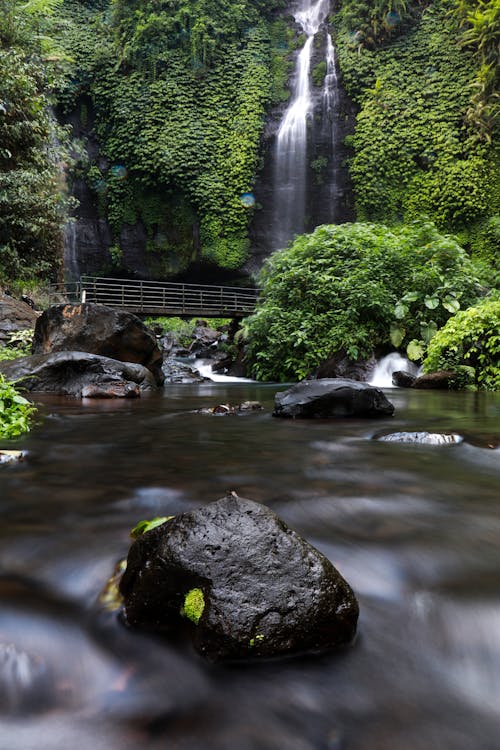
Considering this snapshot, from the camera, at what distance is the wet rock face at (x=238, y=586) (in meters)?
1.32

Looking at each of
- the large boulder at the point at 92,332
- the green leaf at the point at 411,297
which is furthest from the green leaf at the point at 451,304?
the large boulder at the point at 92,332

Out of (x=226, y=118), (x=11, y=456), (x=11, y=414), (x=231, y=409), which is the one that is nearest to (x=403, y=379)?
(x=231, y=409)

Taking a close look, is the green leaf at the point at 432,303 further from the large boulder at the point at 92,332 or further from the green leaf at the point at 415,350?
the large boulder at the point at 92,332

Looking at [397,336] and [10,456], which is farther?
[397,336]

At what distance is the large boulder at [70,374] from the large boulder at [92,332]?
4.69 ft

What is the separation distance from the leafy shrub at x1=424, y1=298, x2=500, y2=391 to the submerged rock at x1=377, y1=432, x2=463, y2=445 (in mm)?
5507

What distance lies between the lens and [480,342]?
9.55m

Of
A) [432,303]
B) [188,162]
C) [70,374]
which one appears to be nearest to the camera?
[70,374]

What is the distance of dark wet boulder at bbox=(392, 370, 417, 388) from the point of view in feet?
33.7

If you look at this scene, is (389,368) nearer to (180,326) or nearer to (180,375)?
(180,375)

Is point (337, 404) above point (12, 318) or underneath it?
underneath

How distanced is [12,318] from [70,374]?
7262 millimetres

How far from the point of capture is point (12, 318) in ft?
47.9

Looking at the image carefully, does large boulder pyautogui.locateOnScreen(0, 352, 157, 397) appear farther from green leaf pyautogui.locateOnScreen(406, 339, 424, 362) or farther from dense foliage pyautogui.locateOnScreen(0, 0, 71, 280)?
green leaf pyautogui.locateOnScreen(406, 339, 424, 362)
